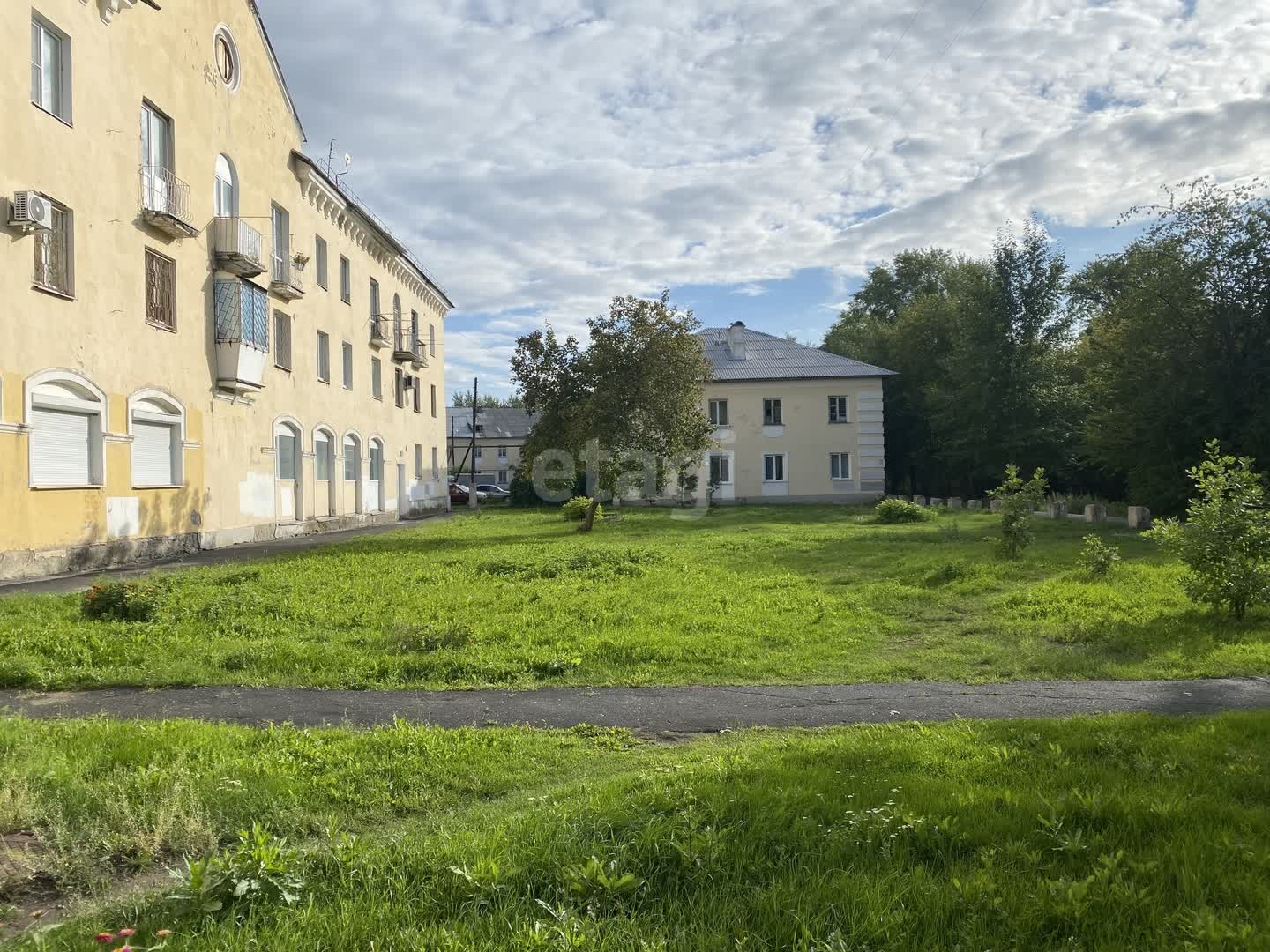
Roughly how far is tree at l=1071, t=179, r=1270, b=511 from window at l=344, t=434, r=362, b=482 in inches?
996

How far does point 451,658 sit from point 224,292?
1673 centimetres

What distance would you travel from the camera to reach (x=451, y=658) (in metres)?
8.28

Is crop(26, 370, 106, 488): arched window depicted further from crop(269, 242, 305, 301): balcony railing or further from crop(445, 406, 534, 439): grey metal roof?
crop(445, 406, 534, 439): grey metal roof

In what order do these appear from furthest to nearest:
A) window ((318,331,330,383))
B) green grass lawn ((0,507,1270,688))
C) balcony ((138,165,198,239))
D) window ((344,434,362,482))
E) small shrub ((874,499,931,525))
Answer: window ((344,434,362,482)), small shrub ((874,499,931,525)), window ((318,331,330,383)), balcony ((138,165,198,239)), green grass lawn ((0,507,1270,688))

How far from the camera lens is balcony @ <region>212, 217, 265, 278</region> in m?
21.0

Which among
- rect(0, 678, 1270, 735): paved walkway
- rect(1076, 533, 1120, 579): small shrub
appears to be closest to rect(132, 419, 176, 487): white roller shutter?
rect(0, 678, 1270, 735): paved walkway

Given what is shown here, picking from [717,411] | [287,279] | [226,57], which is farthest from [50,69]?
[717,411]

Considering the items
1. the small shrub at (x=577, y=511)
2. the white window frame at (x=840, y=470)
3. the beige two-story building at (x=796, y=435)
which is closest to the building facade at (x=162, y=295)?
the small shrub at (x=577, y=511)

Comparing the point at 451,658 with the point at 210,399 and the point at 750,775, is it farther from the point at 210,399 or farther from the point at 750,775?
the point at 210,399

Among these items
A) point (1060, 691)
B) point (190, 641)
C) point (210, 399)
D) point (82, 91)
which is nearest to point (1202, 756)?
point (1060, 691)

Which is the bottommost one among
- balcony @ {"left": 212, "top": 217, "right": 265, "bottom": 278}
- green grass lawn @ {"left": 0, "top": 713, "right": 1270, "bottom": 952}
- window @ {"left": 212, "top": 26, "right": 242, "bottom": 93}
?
green grass lawn @ {"left": 0, "top": 713, "right": 1270, "bottom": 952}

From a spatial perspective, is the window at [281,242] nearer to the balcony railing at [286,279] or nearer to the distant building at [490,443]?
the balcony railing at [286,279]

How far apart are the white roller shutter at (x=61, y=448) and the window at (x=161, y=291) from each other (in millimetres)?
3197

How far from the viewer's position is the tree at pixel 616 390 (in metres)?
24.7
